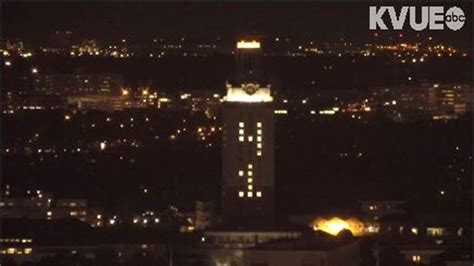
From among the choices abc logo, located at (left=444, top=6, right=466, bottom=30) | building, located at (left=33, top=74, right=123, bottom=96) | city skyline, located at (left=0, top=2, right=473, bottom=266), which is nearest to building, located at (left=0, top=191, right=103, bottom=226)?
city skyline, located at (left=0, top=2, right=473, bottom=266)

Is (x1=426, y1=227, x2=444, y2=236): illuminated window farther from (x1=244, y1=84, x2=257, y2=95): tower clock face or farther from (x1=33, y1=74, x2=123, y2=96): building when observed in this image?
(x1=33, y1=74, x2=123, y2=96): building

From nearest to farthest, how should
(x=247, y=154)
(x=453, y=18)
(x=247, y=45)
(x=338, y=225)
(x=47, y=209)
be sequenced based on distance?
(x=453, y=18)
(x=338, y=225)
(x=247, y=154)
(x=247, y=45)
(x=47, y=209)

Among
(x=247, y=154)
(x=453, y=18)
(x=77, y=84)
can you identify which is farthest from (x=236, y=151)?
(x=77, y=84)

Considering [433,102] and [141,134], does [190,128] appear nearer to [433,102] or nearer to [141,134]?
[141,134]

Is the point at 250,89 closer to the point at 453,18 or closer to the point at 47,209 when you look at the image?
the point at 47,209

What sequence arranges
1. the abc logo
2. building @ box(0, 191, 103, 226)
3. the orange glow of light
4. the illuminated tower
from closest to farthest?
the abc logo, the orange glow of light, the illuminated tower, building @ box(0, 191, 103, 226)
